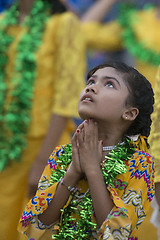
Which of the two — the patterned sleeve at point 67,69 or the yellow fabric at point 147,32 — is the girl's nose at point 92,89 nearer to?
the patterned sleeve at point 67,69

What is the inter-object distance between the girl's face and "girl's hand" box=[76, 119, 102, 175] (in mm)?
34

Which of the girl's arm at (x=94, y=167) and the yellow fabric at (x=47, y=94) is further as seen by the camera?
the yellow fabric at (x=47, y=94)

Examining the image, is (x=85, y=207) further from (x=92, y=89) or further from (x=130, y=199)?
(x=92, y=89)

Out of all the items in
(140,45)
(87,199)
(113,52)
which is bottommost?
(87,199)

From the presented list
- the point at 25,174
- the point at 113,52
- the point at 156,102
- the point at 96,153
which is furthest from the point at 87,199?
the point at 113,52

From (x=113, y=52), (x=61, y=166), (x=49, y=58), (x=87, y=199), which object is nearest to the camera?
(x=87, y=199)

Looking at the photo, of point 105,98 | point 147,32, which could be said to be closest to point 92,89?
point 105,98

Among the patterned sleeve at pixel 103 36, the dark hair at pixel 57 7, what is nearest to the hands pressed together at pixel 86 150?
the dark hair at pixel 57 7

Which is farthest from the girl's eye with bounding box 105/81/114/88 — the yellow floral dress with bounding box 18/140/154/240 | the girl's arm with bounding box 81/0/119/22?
the girl's arm with bounding box 81/0/119/22

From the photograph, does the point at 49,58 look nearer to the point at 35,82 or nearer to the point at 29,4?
the point at 35,82

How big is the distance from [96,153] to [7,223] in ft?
4.01

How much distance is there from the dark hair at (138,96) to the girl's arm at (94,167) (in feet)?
0.50

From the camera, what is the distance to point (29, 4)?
2857mm

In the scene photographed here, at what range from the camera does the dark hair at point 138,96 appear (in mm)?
1703
